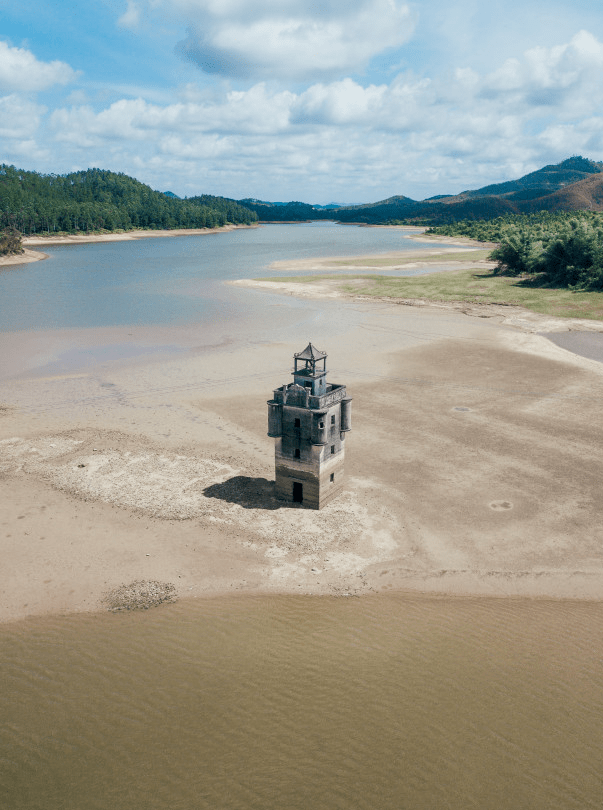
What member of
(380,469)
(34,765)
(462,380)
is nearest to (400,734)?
(34,765)

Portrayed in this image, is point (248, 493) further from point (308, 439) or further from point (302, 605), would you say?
point (302, 605)

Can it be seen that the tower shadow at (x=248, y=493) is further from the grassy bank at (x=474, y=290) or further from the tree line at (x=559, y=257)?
the tree line at (x=559, y=257)

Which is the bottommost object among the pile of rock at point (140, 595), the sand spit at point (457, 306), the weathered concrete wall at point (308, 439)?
the pile of rock at point (140, 595)

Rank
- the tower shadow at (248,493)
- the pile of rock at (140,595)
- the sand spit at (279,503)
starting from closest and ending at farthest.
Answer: the pile of rock at (140,595), the sand spit at (279,503), the tower shadow at (248,493)

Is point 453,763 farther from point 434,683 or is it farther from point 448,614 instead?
point 448,614

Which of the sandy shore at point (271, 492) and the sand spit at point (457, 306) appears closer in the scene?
the sandy shore at point (271, 492)

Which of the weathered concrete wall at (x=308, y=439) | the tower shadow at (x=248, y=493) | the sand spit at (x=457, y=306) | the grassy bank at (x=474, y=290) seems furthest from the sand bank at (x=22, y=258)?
the weathered concrete wall at (x=308, y=439)

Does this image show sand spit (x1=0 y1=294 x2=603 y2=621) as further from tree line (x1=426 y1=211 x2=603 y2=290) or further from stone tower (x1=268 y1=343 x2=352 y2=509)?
tree line (x1=426 y1=211 x2=603 y2=290)
